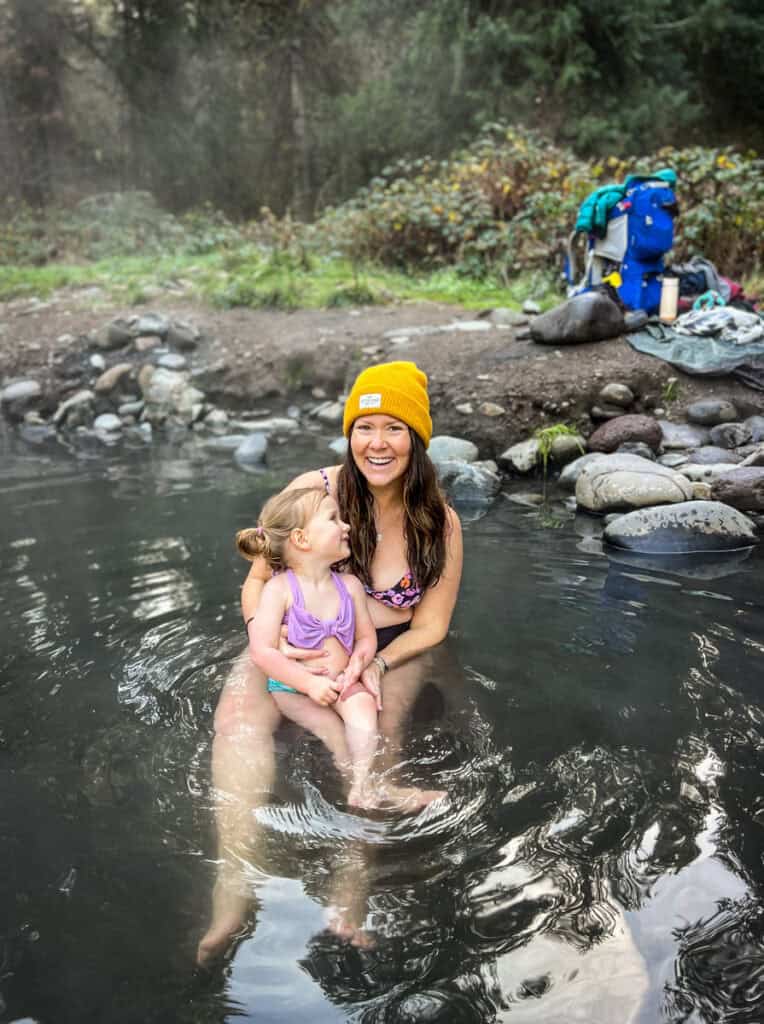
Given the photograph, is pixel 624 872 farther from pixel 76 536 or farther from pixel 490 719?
pixel 76 536

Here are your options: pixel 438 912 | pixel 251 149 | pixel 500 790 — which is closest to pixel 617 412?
pixel 500 790

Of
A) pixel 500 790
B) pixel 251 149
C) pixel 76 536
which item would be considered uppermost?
pixel 251 149

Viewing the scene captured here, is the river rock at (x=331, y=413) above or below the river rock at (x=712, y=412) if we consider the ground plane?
below

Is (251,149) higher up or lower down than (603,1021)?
higher up

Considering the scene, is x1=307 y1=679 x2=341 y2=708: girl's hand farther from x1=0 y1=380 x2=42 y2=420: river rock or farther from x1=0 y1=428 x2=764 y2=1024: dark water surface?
x1=0 y1=380 x2=42 y2=420: river rock

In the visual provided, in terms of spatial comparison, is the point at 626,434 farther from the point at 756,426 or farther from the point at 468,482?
the point at 468,482

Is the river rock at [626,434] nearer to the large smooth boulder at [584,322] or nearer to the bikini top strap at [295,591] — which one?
the large smooth boulder at [584,322]

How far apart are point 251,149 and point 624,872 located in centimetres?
Result: 1859

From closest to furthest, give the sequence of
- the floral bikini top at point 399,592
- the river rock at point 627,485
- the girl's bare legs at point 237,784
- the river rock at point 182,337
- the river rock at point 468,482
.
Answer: the girl's bare legs at point 237,784 → the floral bikini top at point 399,592 → the river rock at point 627,485 → the river rock at point 468,482 → the river rock at point 182,337

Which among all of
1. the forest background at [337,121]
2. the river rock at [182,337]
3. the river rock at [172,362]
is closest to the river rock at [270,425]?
the river rock at [172,362]

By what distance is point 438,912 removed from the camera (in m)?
2.44

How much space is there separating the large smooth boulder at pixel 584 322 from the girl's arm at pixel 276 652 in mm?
5618

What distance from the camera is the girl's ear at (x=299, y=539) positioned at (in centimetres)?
347

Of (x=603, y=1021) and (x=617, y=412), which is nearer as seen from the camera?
(x=603, y=1021)
